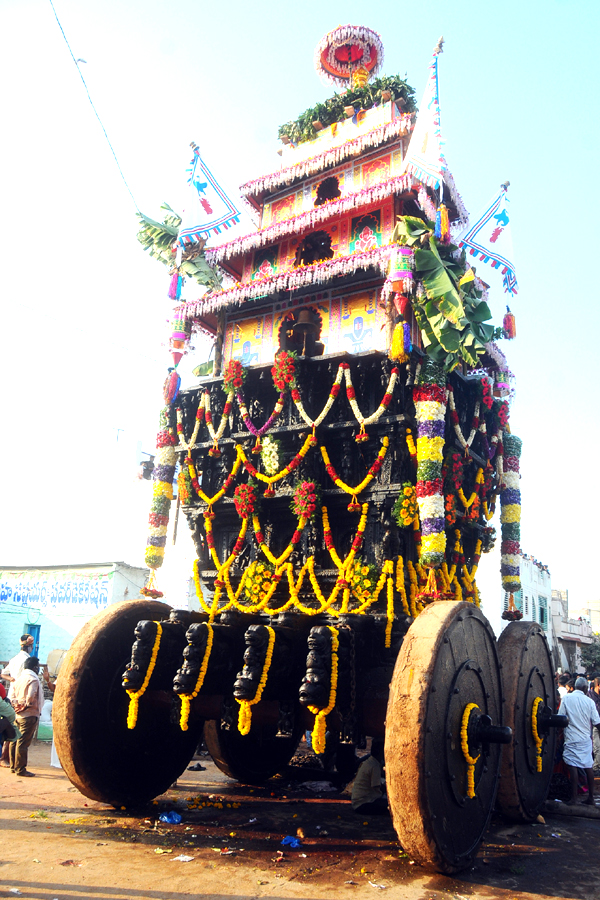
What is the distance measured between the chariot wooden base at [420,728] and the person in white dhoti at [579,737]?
1.46m

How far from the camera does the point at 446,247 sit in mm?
9945

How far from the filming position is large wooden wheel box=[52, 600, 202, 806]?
21.6 feet

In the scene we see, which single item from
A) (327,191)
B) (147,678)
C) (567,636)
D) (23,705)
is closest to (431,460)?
(147,678)

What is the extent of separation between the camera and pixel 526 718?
293 inches

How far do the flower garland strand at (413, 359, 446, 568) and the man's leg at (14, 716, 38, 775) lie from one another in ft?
23.0

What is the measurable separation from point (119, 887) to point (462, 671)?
3.21 metres

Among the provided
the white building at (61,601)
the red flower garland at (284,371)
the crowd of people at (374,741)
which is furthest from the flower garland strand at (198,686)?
the white building at (61,601)

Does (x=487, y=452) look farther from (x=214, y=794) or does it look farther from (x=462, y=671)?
(x=214, y=794)

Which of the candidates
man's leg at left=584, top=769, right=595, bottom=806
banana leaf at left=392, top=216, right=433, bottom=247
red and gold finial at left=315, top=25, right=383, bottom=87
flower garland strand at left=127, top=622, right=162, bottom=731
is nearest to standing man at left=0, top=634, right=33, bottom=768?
flower garland strand at left=127, top=622, right=162, bottom=731

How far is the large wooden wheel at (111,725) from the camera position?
259 inches

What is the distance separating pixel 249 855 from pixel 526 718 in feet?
11.6

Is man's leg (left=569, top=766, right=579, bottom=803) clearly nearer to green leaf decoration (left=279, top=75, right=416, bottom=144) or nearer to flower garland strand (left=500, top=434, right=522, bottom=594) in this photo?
flower garland strand (left=500, top=434, right=522, bottom=594)

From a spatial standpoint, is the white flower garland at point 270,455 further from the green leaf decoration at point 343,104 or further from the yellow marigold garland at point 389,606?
the green leaf decoration at point 343,104

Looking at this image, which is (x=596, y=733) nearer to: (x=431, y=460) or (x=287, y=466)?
(x=431, y=460)
